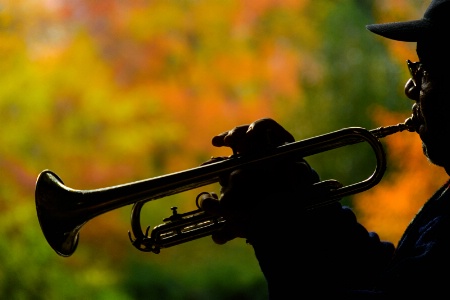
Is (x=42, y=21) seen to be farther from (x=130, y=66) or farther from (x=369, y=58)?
(x=369, y=58)

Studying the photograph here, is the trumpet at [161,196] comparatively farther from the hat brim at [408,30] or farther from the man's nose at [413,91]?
the hat brim at [408,30]

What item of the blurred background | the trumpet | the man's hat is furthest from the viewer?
the blurred background

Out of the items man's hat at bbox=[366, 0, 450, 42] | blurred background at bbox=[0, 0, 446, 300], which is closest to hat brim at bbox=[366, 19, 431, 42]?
man's hat at bbox=[366, 0, 450, 42]

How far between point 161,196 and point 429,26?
0.54m

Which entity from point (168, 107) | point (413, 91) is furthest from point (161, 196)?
point (168, 107)

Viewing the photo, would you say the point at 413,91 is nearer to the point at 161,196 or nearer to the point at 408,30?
the point at 408,30

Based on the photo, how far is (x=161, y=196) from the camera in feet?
3.95

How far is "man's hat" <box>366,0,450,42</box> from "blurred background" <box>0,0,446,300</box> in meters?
2.34

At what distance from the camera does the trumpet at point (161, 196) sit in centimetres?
118

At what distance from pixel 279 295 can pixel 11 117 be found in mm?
2643

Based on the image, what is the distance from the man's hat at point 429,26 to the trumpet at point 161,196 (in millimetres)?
153

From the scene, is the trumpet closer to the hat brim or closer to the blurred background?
the hat brim

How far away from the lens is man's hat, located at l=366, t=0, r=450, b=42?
3.49 feet

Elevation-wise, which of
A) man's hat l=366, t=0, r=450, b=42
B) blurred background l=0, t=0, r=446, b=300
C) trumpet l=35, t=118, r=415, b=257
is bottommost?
trumpet l=35, t=118, r=415, b=257
